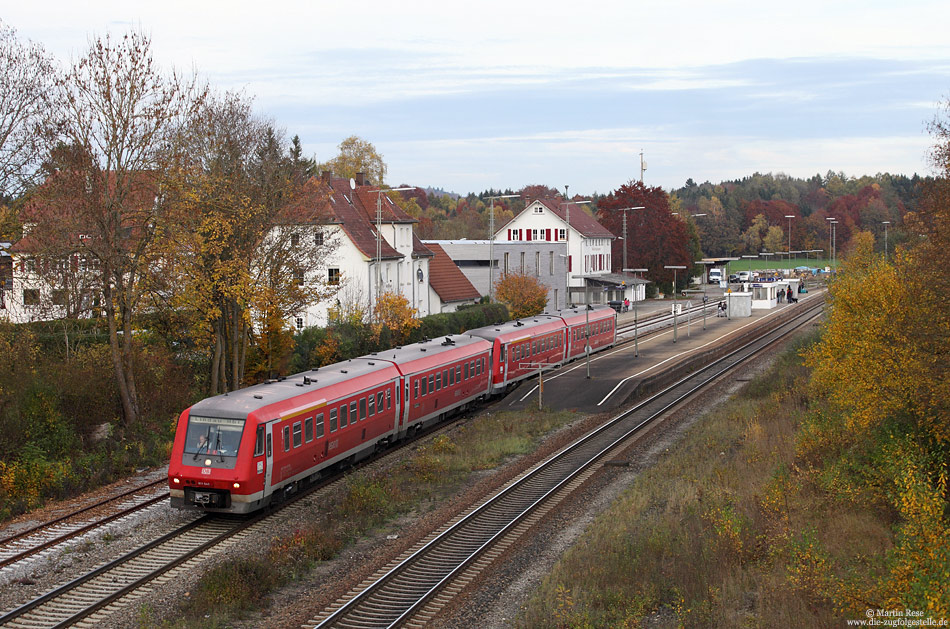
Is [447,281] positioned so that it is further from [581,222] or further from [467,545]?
[467,545]

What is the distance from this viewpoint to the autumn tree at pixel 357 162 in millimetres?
91875

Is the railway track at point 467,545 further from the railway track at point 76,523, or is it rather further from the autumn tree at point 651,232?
the autumn tree at point 651,232

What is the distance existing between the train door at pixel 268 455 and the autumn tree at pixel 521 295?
43.2 m

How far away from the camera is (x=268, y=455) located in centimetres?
2022

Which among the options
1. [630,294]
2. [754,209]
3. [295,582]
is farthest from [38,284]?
[754,209]

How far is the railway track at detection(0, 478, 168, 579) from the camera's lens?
59.1 feet

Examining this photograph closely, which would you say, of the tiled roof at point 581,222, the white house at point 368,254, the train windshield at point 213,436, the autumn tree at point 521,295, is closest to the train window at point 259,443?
the train windshield at point 213,436

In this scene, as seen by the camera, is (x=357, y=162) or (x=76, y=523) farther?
(x=357, y=162)

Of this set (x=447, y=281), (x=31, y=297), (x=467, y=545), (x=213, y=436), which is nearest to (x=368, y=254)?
(x=447, y=281)

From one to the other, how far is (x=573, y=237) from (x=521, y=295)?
28280 mm

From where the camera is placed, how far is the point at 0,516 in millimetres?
20312

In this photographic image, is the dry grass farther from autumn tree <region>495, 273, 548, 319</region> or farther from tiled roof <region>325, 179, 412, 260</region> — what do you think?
autumn tree <region>495, 273, 548, 319</region>

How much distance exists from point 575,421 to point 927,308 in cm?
1564

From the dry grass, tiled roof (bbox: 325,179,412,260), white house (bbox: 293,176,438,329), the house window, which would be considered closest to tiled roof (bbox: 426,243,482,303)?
white house (bbox: 293,176,438,329)
